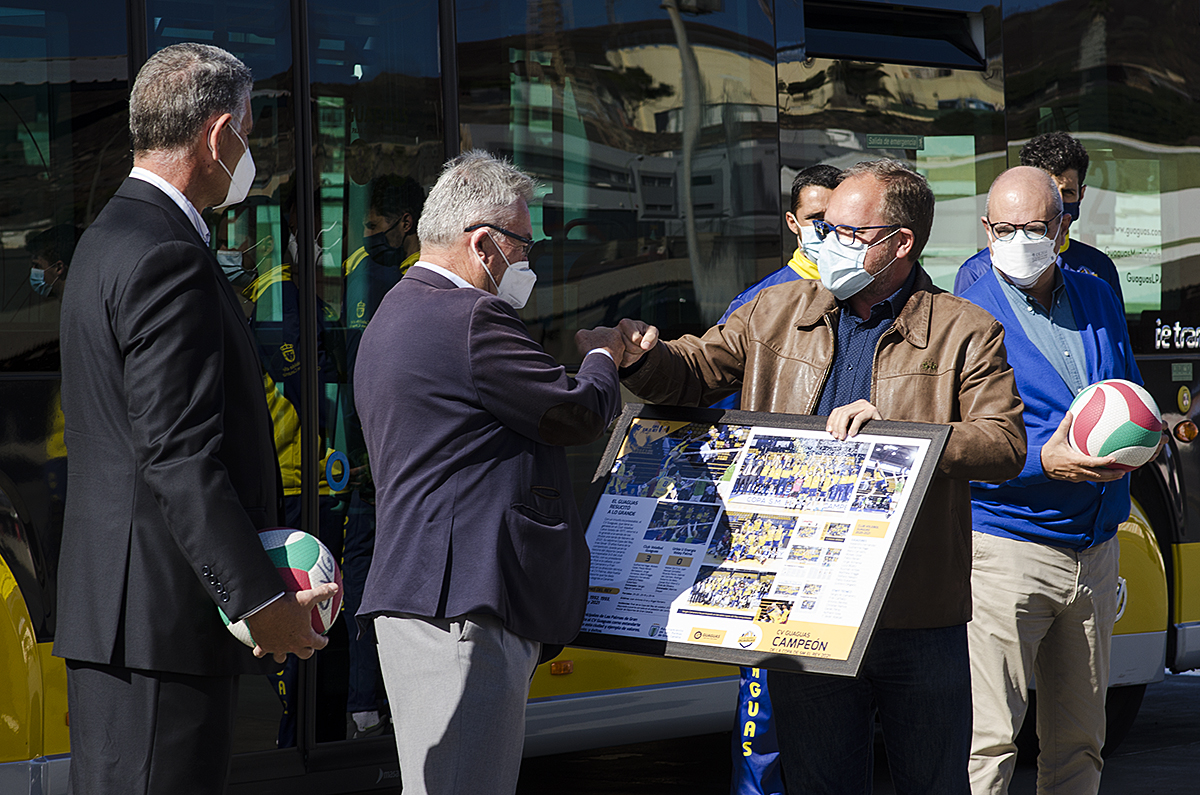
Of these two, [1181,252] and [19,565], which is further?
[1181,252]

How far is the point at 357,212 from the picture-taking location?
4527mm

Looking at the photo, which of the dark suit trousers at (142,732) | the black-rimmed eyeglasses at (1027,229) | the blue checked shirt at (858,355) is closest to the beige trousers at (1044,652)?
the black-rimmed eyeglasses at (1027,229)

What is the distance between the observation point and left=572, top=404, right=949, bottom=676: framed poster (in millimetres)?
2918

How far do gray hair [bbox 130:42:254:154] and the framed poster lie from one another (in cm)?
132

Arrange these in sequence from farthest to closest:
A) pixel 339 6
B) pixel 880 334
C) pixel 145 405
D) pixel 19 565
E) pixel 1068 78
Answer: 1. pixel 1068 78
2. pixel 339 6
3. pixel 19 565
4. pixel 880 334
5. pixel 145 405

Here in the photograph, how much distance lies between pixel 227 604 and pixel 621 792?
3996 millimetres

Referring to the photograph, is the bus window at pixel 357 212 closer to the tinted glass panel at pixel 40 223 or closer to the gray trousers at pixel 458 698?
the tinted glass panel at pixel 40 223

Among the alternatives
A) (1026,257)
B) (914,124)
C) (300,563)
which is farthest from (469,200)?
(914,124)

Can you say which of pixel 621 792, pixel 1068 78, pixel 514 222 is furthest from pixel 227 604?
pixel 1068 78

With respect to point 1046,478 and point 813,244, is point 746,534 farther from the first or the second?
point 1046,478

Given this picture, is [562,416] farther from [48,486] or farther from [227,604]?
[48,486]

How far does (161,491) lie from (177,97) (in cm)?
80

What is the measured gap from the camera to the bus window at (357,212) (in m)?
4.48

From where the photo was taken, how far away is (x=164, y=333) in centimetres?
247
